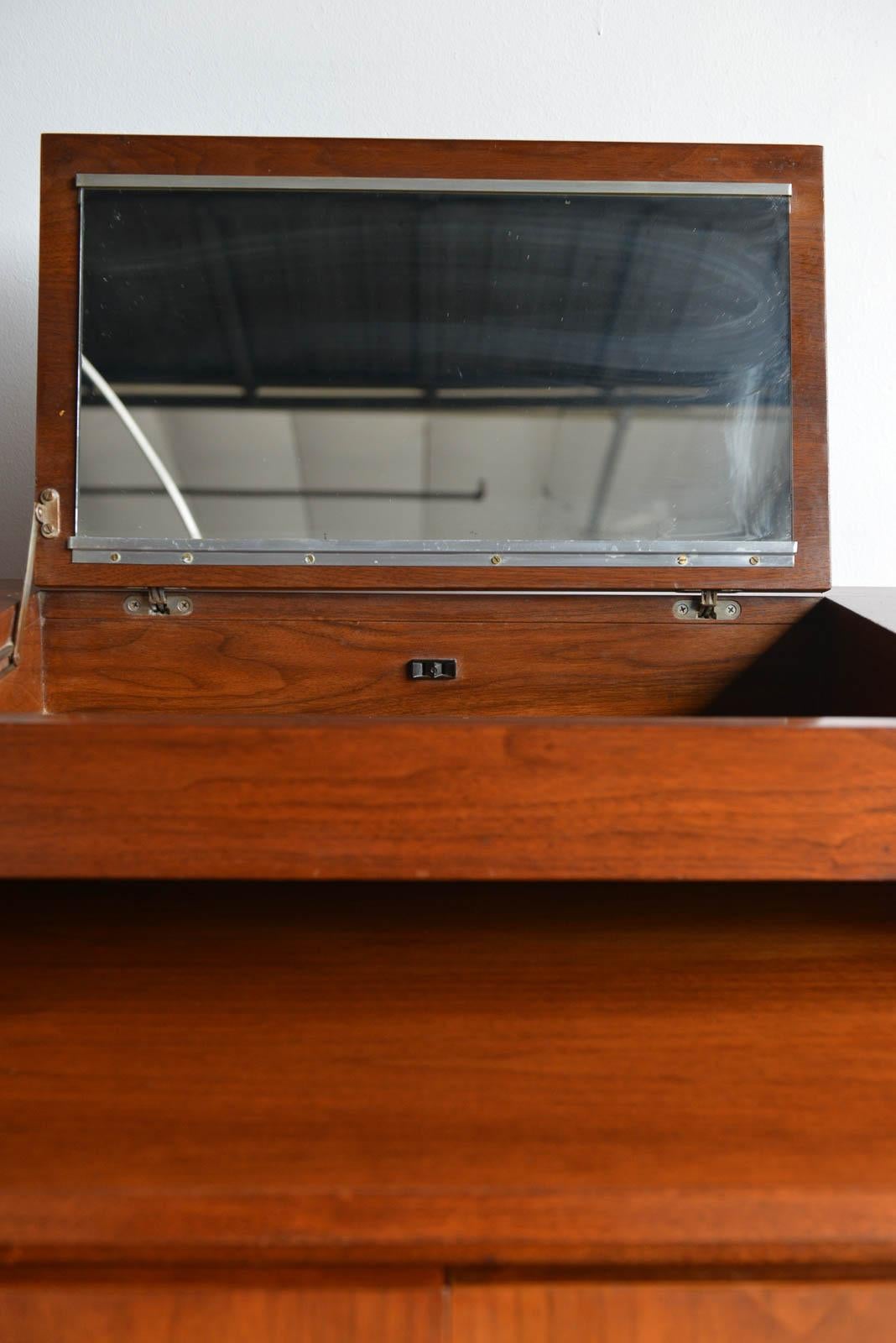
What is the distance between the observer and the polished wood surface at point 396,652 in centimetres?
99

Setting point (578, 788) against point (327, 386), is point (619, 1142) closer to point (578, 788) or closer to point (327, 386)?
point (578, 788)

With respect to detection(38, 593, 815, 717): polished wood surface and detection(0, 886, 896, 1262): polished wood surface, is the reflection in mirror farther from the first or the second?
detection(0, 886, 896, 1262): polished wood surface

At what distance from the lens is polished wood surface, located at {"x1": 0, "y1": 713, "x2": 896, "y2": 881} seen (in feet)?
1.83

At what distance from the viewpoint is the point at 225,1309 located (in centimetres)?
49

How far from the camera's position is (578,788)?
0.56m

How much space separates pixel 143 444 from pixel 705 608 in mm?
570

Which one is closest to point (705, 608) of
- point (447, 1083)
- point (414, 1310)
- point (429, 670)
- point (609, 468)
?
point (609, 468)

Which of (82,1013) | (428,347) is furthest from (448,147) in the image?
(82,1013)

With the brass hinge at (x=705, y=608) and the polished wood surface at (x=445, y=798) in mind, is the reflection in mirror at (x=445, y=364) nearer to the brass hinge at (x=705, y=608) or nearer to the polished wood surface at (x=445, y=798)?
the brass hinge at (x=705, y=608)

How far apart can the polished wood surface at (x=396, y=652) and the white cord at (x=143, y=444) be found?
7 centimetres

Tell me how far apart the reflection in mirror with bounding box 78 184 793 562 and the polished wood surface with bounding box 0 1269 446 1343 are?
0.65m

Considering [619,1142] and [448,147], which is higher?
[448,147]

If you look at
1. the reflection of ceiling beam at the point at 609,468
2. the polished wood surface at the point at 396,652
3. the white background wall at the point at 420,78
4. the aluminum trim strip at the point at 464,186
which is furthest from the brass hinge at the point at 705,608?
the white background wall at the point at 420,78

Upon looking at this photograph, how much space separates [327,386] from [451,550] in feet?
0.69
